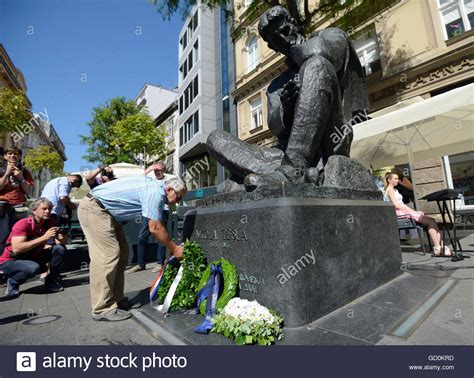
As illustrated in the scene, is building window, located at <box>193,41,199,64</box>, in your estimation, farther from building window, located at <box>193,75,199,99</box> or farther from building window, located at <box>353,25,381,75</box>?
building window, located at <box>353,25,381,75</box>

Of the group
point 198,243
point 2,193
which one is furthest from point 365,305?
point 2,193

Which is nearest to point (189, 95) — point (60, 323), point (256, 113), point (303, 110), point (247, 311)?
point (256, 113)

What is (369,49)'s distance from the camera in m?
12.1

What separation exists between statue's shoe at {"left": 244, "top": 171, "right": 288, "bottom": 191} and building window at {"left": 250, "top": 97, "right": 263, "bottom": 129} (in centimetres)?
1603

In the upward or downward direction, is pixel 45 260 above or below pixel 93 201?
below

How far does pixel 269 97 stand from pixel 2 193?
4.90 metres

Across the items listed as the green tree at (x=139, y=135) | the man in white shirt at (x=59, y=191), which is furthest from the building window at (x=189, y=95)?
the man in white shirt at (x=59, y=191)

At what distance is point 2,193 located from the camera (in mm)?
4848

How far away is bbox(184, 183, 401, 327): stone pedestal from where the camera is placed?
2.10 meters

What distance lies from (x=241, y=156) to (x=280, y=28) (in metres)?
1.67

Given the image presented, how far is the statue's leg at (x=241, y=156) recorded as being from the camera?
3.04m

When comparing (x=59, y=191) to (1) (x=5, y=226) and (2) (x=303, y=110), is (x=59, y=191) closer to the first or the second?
(1) (x=5, y=226)
